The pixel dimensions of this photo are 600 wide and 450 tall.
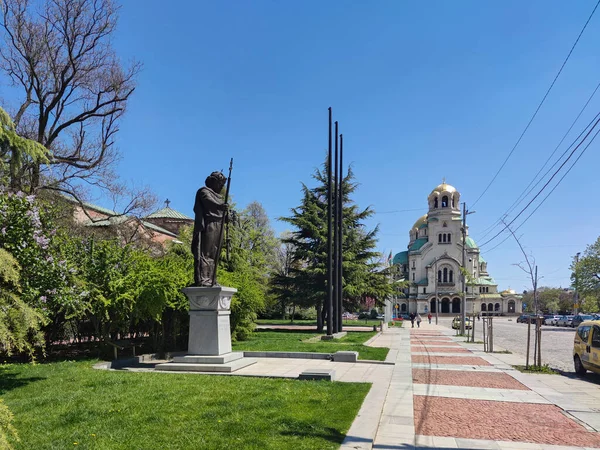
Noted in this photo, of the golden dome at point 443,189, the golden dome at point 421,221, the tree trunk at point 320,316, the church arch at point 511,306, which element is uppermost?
the golden dome at point 443,189

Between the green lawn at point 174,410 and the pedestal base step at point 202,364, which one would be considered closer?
the green lawn at point 174,410

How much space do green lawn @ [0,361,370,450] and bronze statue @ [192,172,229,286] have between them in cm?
321

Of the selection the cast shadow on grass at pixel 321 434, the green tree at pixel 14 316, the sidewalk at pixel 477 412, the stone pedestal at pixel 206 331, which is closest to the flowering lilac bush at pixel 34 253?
the green tree at pixel 14 316

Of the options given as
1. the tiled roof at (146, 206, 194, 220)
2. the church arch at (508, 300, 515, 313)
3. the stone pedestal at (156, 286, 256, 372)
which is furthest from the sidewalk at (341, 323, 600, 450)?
the church arch at (508, 300, 515, 313)

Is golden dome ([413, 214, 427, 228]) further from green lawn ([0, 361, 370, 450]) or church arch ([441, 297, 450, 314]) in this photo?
green lawn ([0, 361, 370, 450])

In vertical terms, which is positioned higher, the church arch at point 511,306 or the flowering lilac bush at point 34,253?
the flowering lilac bush at point 34,253

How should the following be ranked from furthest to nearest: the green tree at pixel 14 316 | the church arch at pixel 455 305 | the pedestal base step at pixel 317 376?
the church arch at pixel 455 305 < the pedestal base step at pixel 317 376 < the green tree at pixel 14 316

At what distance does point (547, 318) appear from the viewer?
5888 centimetres

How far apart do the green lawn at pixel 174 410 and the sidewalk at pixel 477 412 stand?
0.53 meters

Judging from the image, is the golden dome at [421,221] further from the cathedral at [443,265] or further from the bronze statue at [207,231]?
the bronze statue at [207,231]

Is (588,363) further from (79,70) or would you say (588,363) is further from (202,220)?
(79,70)

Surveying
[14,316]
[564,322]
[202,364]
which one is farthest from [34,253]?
[564,322]

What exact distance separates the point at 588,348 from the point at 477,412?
655cm

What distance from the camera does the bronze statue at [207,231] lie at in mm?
12600
